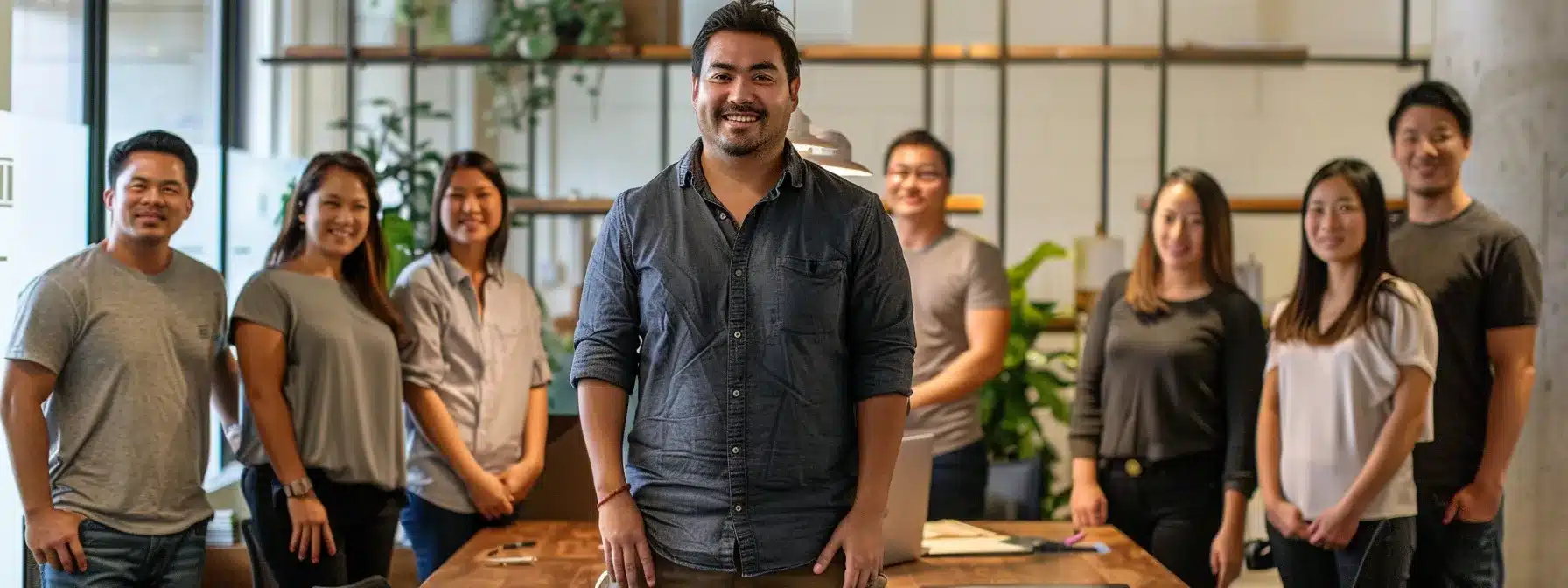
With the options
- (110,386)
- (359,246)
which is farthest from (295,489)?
(359,246)

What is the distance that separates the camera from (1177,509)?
11.1 ft

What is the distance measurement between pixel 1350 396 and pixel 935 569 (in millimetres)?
937

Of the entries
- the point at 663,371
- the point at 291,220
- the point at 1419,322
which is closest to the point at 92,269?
the point at 291,220

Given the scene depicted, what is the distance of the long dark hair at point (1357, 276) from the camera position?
116 inches

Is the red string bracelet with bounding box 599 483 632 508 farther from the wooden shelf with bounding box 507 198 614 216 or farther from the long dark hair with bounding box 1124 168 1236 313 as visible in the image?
the wooden shelf with bounding box 507 198 614 216

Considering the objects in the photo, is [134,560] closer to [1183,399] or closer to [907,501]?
[907,501]

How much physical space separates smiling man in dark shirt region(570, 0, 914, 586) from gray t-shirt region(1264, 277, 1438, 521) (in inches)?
53.9

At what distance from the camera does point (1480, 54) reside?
419cm

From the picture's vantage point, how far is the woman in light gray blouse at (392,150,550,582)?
346 cm

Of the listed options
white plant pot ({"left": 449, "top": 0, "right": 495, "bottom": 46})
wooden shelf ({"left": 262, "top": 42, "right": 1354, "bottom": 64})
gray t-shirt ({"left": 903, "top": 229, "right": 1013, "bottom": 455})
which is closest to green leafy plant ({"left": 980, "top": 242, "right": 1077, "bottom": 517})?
wooden shelf ({"left": 262, "top": 42, "right": 1354, "bottom": 64})

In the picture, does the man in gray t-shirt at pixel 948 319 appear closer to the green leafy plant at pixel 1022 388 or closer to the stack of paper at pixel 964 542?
the stack of paper at pixel 964 542

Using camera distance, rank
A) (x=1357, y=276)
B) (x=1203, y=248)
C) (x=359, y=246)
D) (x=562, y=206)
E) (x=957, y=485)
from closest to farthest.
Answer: (x=1357, y=276)
(x=359, y=246)
(x=1203, y=248)
(x=957, y=485)
(x=562, y=206)

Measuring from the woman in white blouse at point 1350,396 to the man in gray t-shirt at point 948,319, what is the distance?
89 centimetres

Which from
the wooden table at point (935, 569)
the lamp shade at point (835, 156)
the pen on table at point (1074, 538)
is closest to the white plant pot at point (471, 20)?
the lamp shade at point (835, 156)
